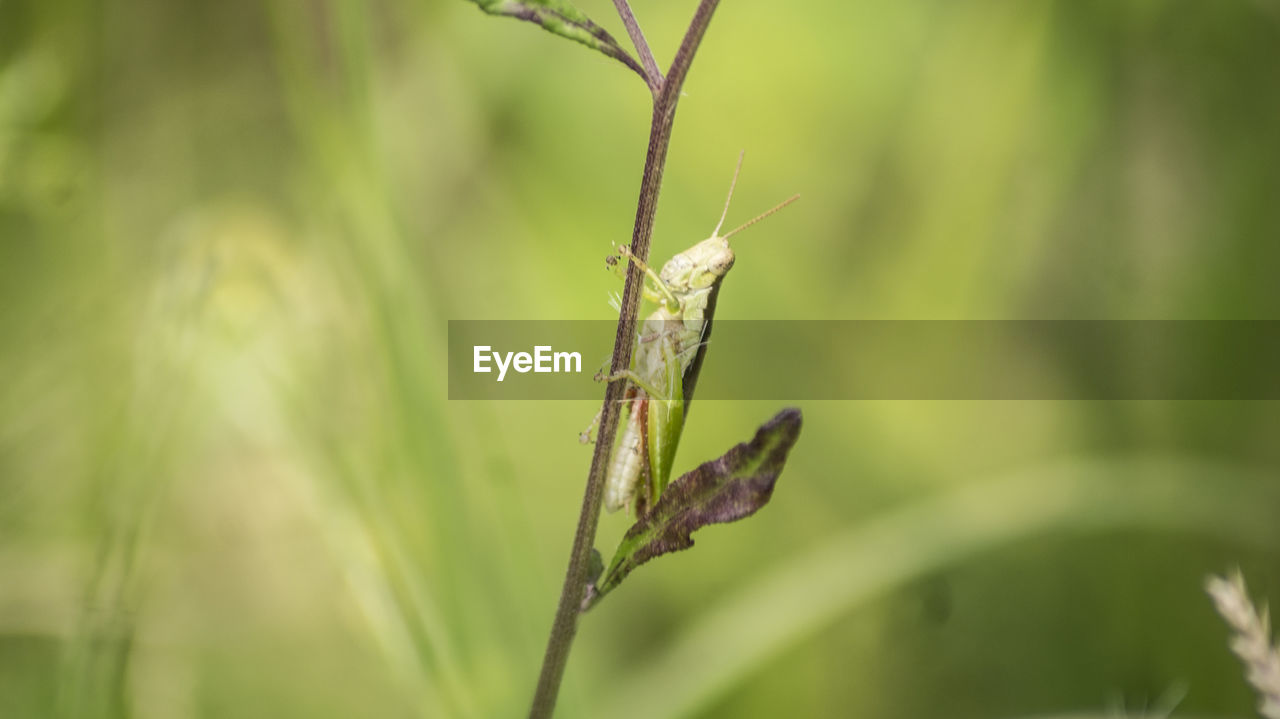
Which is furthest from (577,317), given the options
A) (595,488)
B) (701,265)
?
(595,488)

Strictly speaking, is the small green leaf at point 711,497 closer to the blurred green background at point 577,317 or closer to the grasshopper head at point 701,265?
the blurred green background at point 577,317

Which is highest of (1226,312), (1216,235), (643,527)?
(643,527)

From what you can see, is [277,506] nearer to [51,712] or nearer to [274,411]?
[274,411]

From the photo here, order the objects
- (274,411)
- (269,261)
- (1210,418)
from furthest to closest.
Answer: (1210,418)
(269,261)
(274,411)

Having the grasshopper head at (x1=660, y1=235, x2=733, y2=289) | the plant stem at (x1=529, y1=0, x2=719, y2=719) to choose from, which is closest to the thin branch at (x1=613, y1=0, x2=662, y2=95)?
the plant stem at (x1=529, y1=0, x2=719, y2=719)

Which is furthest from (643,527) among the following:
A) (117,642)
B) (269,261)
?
(269,261)

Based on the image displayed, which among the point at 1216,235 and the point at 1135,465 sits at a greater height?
the point at 1216,235

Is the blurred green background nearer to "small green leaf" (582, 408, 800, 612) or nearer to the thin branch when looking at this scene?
"small green leaf" (582, 408, 800, 612)
